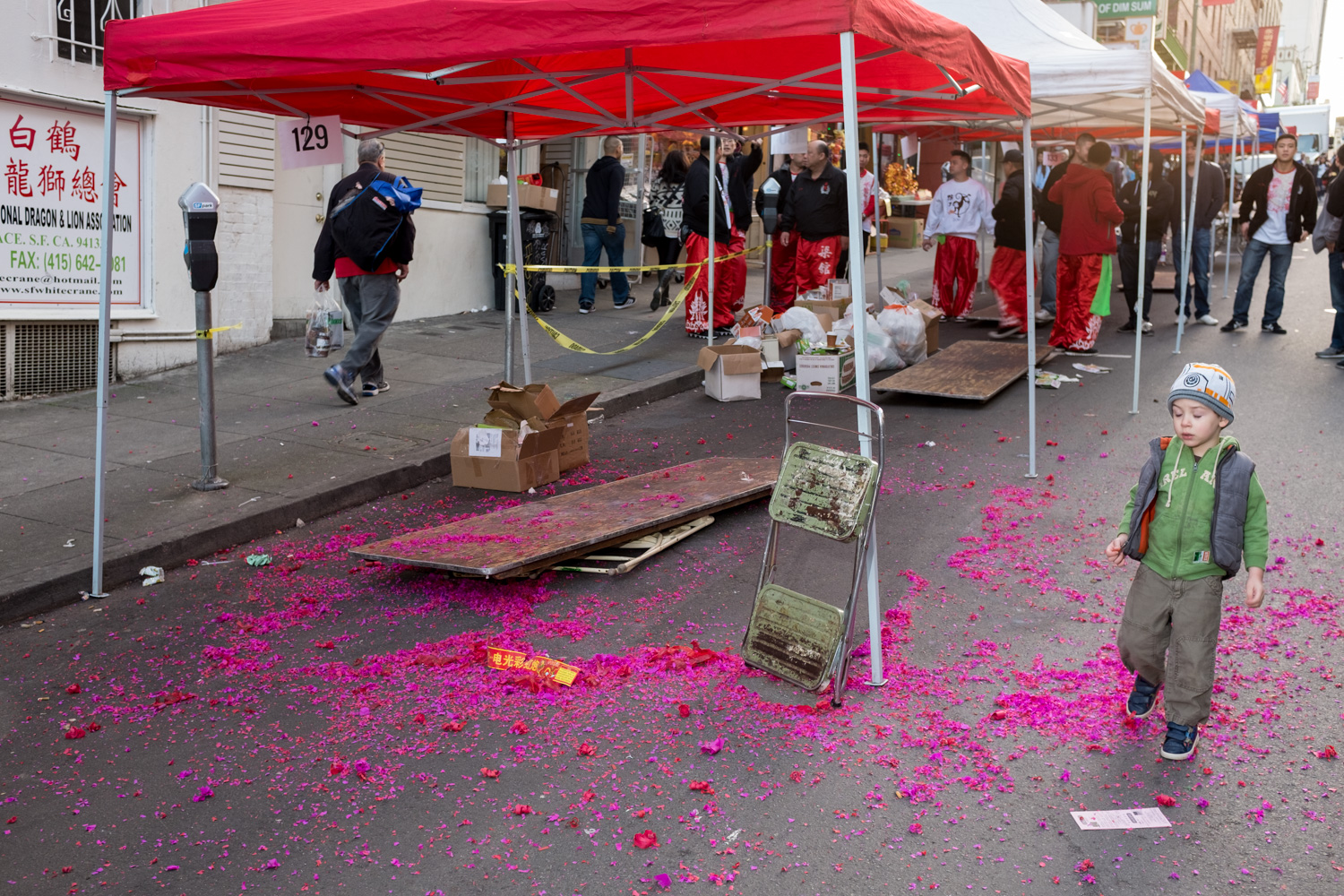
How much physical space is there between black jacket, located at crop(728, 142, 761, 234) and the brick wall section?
479 cm

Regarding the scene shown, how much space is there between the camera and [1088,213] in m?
12.0

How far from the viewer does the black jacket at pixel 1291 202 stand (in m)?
12.9

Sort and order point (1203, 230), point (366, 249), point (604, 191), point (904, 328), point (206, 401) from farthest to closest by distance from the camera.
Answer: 1. point (1203, 230)
2. point (604, 191)
3. point (904, 328)
4. point (366, 249)
5. point (206, 401)

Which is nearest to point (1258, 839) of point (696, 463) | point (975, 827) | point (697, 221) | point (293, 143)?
point (975, 827)

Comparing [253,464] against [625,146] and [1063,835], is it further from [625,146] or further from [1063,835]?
[625,146]

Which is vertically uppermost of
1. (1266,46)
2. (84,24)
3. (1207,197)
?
(1266,46)

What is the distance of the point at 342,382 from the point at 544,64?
9.31ft

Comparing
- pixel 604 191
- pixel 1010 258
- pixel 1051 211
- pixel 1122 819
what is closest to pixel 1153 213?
pixel 1010 258

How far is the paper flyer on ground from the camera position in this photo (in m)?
3.53

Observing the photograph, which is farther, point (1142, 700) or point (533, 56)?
point (533, 56)

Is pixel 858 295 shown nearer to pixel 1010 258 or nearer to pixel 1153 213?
pixel 1010 258

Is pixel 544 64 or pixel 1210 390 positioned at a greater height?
pixel 544 64

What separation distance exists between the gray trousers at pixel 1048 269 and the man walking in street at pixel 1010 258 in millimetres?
674

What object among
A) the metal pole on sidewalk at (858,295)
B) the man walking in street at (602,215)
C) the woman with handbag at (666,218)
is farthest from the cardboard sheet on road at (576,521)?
the woman with handbag at (666,218)
